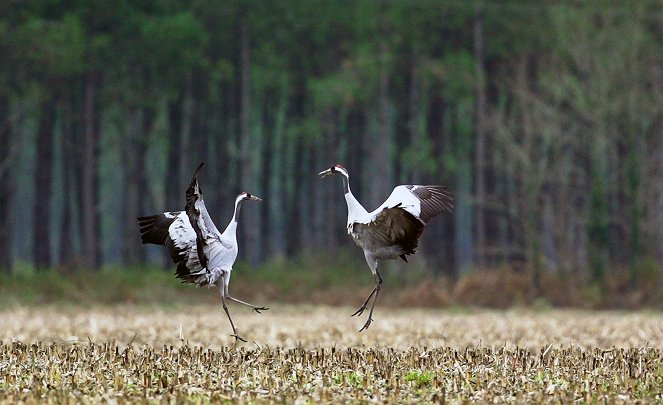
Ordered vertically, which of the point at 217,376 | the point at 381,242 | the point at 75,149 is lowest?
the point at 217,376

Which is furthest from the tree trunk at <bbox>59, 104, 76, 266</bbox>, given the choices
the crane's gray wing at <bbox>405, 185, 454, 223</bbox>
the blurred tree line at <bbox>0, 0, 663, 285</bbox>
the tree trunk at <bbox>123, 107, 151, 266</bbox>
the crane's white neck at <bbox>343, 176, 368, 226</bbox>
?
the crane's white neck at <bbox>343, 176, 368, 226</bbox>

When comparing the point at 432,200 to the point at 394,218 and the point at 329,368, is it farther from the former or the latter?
the point at 329,368

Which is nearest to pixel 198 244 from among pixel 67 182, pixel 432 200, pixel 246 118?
pixel 432 200

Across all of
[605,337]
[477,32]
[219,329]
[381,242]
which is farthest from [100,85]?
[381,242]

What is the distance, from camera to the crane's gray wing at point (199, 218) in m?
10.8

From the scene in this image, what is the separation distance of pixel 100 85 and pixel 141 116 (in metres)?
8.39

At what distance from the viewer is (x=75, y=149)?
145ft

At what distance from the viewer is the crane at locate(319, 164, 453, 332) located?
11484 millimetres

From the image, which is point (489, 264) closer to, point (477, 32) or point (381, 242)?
Result: point (477, 32)

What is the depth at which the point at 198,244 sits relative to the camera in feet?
37.0

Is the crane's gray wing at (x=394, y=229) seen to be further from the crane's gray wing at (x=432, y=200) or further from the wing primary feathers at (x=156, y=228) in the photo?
the wing primary feathers at (x=156, y=228)

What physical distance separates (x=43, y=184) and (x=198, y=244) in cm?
3170

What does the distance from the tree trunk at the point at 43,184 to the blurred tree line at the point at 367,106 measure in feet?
0.24

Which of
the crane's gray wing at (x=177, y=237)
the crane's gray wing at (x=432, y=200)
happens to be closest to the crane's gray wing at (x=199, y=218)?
the crane's gray wing at (x=177, y=237)
